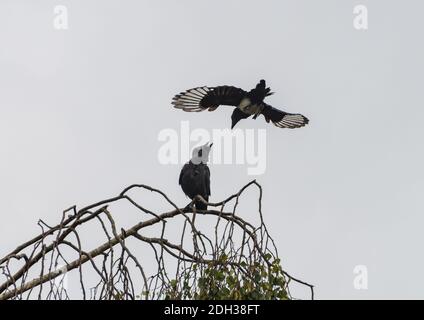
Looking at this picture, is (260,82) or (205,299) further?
(260,82)

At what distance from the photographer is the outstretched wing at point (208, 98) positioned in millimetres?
8906

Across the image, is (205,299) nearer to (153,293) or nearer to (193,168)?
(153,293)

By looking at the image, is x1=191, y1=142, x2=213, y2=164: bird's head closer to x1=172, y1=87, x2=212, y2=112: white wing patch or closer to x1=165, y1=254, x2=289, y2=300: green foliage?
x1=172, y1=87, x2=212, y2=112: white wing patch

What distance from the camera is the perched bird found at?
915 cm

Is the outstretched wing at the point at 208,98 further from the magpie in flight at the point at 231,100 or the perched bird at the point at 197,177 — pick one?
the perched bird at the point at 197,177

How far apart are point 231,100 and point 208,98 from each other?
222 millimetres

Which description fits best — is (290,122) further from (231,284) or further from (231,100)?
(231,284)

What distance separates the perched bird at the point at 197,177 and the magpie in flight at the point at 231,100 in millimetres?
456

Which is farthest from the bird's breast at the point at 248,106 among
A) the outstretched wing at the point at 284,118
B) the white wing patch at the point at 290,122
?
the white wing patch at the point at 290,122

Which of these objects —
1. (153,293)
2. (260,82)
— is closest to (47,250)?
(153,293)

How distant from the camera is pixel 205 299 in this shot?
455cm

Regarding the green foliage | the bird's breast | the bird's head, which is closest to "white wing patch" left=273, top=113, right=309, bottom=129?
the bird's breast
